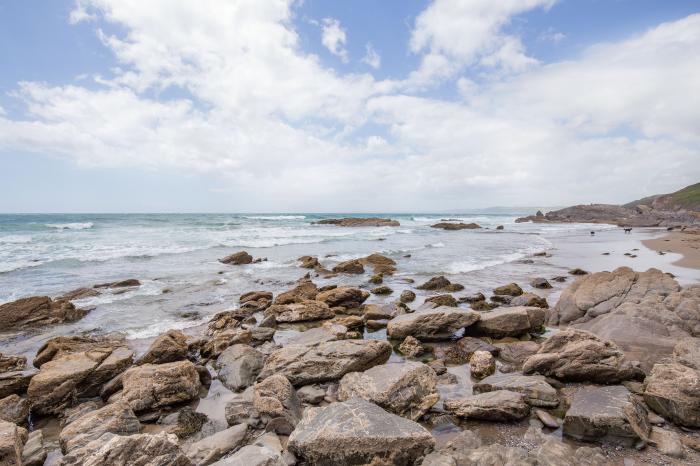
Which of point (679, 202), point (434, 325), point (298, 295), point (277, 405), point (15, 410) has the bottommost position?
point (15, 410)

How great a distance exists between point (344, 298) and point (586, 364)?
26.4ft

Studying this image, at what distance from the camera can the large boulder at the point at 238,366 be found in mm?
6867

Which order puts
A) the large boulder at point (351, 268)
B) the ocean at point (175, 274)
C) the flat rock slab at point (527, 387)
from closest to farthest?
the flat rock slab at point (527, 387)
the ocean at point (175, 274)
the large boulder at point (351, 268)

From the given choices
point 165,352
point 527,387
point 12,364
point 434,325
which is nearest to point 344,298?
point 434,325

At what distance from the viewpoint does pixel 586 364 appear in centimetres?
607

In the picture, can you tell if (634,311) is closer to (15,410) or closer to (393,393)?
(393,393)

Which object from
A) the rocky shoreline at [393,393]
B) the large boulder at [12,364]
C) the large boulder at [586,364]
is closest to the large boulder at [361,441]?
the rocky shoreline at [393,393]

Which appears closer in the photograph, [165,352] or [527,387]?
[527,387]

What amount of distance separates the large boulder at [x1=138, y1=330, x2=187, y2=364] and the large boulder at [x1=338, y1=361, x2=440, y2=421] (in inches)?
166

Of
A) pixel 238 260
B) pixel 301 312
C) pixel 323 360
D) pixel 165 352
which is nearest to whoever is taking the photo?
pixel 323 360

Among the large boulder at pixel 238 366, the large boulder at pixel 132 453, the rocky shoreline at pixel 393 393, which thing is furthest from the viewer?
the large boulder at pixel 238 366

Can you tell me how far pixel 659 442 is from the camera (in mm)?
4418

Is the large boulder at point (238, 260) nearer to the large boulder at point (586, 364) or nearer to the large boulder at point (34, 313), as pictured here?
the large boulder at point (34, 313)

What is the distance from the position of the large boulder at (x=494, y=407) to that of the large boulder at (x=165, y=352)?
19.9 feet
